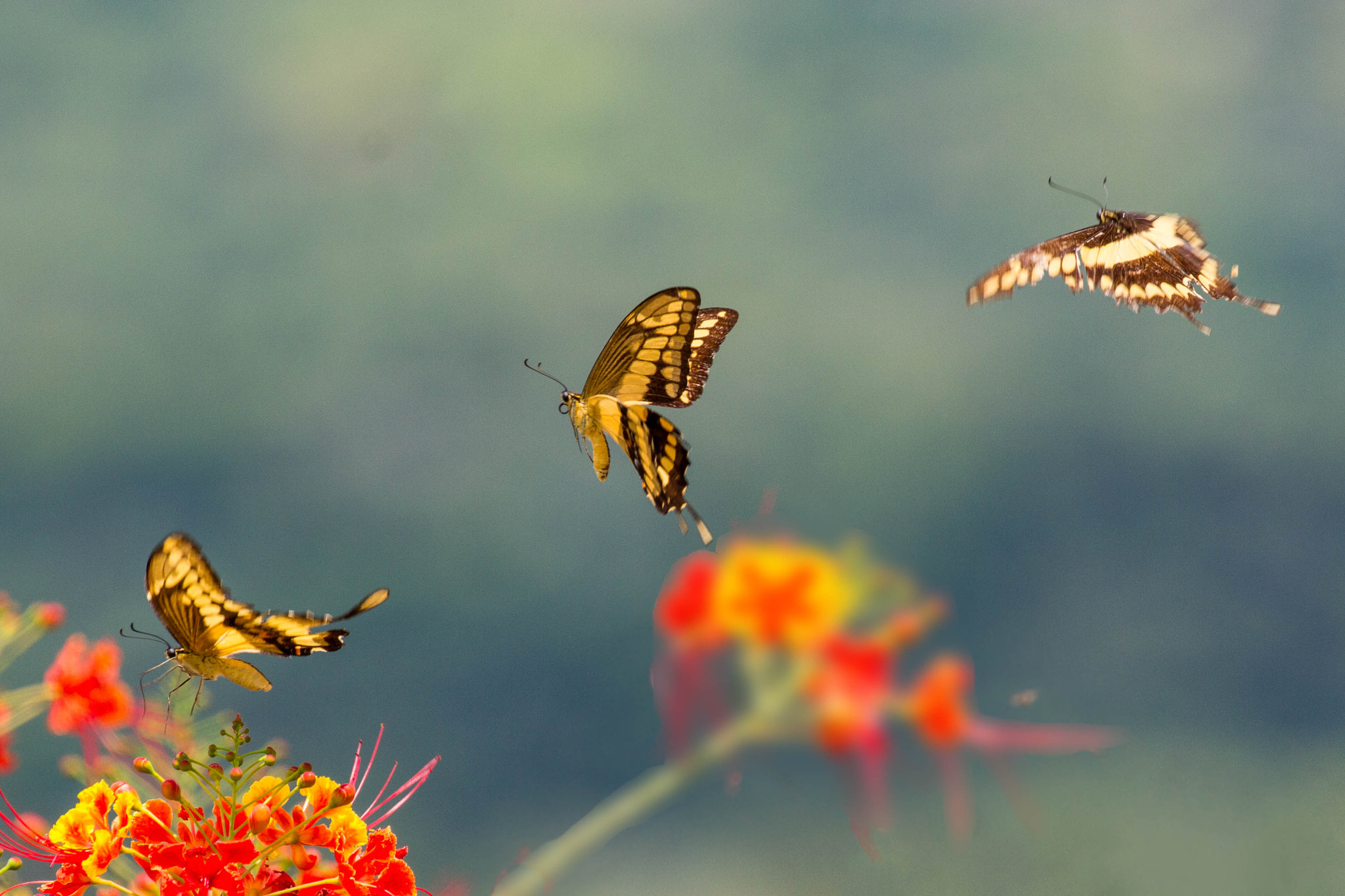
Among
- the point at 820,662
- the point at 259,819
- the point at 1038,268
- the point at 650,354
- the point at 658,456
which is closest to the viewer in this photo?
the point at 820,662

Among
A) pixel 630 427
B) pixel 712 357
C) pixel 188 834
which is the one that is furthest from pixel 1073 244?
pixel 188 834

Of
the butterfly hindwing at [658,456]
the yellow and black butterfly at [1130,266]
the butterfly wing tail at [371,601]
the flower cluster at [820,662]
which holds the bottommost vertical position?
the flower cluster at [820,662]

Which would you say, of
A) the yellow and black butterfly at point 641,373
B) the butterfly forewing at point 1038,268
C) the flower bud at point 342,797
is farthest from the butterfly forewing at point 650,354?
the flower bud at point 342,797

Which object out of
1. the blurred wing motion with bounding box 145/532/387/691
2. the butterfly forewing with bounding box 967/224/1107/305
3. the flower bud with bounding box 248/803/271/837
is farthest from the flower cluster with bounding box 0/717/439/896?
the butterfly forewing with bounding box 967/224/1107/305

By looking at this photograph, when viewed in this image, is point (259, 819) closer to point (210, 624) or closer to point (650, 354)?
point (210, 624)

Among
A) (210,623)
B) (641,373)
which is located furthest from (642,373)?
(210,623)

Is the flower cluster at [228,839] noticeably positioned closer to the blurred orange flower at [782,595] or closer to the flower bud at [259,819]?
the flower bud at [259,819]

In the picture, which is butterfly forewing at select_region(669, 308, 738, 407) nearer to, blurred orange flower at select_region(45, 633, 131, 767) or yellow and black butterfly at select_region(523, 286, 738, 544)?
yellow and black butterfly at select_region(523, 286, 738, 544)
